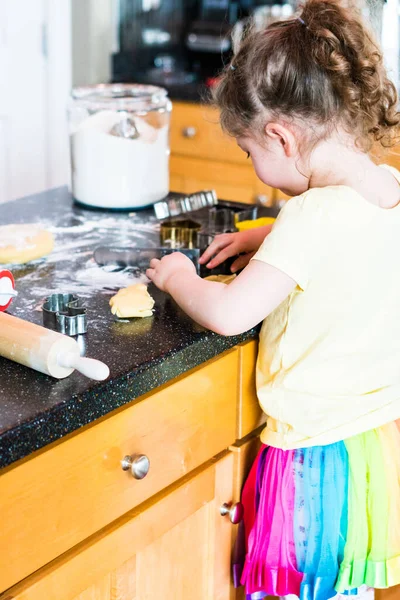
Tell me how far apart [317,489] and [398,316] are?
265 mm

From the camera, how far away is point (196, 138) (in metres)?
3.00

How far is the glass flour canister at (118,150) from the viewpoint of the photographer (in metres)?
1.62

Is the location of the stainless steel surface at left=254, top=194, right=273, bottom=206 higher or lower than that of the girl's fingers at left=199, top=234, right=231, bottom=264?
lower

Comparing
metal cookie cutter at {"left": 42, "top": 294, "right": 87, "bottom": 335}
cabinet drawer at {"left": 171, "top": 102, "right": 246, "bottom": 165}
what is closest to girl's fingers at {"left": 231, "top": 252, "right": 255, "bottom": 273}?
metal cookie cutter at {"left": 42, "top": 294, "right": 87, "bottom": 335}

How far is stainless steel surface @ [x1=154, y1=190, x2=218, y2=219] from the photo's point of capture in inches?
60.4

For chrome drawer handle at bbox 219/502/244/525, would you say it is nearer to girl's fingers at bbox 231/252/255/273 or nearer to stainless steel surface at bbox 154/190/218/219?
girl's fingers at bbox 231/252/255/273

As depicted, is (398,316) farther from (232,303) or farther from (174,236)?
(174,236)

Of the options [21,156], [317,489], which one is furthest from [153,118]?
[21,156]

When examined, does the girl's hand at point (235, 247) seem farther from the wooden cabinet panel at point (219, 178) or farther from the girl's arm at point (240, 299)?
the wooden cabinet panel at point (219, 178)

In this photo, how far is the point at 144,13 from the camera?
3.30 m

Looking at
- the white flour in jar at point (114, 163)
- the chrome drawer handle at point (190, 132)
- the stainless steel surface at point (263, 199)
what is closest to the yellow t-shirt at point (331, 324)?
the white flour in jar at point (114, 163)

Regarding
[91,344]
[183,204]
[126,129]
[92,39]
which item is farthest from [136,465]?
[92,39]

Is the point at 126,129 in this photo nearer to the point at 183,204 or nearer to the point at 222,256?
the point at 183,204

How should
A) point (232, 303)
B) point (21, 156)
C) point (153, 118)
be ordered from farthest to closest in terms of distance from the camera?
point (21, 156) < point (153, 118) < point (232, 303)
